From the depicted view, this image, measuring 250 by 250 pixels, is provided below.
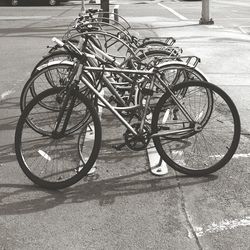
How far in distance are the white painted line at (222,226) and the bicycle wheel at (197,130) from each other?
0.84m

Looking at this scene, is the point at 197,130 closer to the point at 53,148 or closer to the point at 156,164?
the point at 156,164

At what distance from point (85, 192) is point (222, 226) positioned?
1261 millimetres

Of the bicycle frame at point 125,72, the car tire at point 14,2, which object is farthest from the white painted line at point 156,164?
the car tire at point 14,2

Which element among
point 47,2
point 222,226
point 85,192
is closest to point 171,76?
point 85,192

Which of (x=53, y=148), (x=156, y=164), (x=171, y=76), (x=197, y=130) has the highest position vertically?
(x=171, y=76)

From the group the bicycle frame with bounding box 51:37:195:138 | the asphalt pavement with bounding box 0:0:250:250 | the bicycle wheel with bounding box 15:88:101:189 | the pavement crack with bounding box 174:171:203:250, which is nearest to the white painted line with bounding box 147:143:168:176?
the asphalt pavement with bounding box 0:0:250:250

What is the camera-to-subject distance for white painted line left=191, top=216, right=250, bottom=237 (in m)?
3.49

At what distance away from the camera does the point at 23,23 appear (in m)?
16.6

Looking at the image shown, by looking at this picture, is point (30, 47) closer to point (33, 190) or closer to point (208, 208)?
point (33, 190)

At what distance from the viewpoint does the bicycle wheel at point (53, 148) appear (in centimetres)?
409

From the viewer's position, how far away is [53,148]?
4.68 meters

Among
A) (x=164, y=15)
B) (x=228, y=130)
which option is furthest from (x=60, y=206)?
(x=164, y=15)

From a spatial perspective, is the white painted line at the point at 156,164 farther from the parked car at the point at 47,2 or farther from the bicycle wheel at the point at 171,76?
the parked car at the point at 47,2

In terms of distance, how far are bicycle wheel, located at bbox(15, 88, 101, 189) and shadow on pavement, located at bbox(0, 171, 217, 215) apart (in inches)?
4.5
